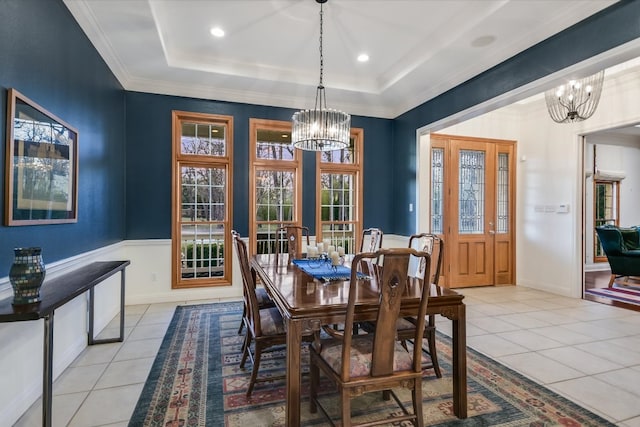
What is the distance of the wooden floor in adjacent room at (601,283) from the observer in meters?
4.54

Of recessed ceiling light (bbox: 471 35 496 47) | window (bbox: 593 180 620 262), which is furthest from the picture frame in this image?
window (bbox: 593 180 620 262)

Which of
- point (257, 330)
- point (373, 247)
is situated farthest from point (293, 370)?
point (373, 247)

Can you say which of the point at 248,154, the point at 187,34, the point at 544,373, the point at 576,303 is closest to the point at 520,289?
the point at 576,303

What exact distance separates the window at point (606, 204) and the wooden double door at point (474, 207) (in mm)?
3358

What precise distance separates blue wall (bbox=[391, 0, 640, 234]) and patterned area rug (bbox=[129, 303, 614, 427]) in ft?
8.78

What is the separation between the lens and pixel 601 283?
6012mm

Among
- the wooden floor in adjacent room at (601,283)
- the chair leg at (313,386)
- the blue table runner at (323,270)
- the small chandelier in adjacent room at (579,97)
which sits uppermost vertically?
the small chandelier in adjacent room at (579,97)

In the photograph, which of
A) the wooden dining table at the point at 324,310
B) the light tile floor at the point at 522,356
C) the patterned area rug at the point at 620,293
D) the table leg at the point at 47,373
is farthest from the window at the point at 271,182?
the patterned area rug at the point at 620,293

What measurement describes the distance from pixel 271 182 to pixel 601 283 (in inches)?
240

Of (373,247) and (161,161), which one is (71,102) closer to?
(161,161)

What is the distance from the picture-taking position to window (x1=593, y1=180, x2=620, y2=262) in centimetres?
760

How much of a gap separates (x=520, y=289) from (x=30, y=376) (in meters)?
6.18

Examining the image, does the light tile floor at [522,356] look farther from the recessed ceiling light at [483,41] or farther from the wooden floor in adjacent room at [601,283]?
the recessed ceiling light at [483,41]

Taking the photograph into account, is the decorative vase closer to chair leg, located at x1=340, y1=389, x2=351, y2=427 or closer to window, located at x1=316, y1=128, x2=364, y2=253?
chair leg, located at x1=340, y1=389, x2=351, y2=427
